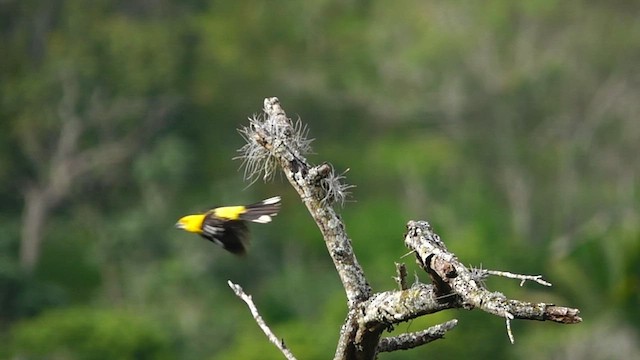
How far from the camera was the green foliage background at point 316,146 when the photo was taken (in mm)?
24625

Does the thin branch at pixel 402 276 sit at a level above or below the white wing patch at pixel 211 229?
below

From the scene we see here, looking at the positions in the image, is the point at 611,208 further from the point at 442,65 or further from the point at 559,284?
the point at 559,284

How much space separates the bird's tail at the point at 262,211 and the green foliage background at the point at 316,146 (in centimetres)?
1899

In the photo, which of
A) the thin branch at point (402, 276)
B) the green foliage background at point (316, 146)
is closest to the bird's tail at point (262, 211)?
the thin branch at point (402, 276)

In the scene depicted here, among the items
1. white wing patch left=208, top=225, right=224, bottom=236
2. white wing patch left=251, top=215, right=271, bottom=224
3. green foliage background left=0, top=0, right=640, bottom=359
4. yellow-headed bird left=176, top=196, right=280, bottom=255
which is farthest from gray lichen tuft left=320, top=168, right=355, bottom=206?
green foliage background left=0, top=0, right=640, bottom=359

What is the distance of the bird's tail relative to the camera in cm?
338

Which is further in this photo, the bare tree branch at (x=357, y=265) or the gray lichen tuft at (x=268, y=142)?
the gray lichen tuft at (x=268, y=142)

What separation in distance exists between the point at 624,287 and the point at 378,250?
671cm

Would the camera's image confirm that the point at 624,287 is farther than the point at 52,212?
No

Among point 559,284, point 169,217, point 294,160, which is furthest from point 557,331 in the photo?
point 294,160

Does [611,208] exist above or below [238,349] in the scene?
above

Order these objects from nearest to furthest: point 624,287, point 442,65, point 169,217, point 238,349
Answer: point 624,287
point 238,349
point 169,217
point 442,65

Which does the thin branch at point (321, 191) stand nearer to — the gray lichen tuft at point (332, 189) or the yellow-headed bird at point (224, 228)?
the gray lichen tuft at point (332, 189)

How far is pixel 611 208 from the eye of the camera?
27125 millimetres
